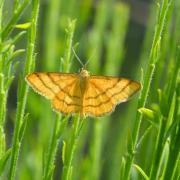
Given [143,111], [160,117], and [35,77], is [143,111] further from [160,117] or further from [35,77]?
[35,77]

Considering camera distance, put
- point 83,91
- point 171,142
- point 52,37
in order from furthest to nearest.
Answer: point 52,37
point 83,91
point 171,142

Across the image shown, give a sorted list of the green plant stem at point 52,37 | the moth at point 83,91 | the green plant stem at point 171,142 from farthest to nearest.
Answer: the green plant stem at point 52,37 → the moth at point 83,91 → the green plant stem at point 171,142

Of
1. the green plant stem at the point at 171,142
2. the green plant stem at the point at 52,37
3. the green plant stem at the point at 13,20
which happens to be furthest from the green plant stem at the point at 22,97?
the green plant stem at the point at 52,37

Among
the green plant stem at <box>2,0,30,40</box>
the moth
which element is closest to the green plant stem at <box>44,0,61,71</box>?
the moth

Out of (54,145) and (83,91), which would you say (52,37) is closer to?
(83,91)

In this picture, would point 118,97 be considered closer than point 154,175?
No

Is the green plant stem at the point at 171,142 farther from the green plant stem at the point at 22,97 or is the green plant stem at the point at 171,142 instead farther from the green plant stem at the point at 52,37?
the green plant stem at the point at 52,37

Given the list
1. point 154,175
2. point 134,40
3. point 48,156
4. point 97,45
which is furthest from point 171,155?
point 134,40

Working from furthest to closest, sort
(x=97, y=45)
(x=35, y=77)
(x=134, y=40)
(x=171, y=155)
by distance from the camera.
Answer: (x=134, y=40) < (x=97, y=45) < (x=35, y=77) < (x=171, y=155)

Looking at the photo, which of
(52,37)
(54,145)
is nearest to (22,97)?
(54,145)

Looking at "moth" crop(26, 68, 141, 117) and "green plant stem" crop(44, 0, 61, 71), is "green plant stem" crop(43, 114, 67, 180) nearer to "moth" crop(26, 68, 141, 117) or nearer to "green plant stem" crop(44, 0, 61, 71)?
"moth" crop(26, 68, 141, 117)

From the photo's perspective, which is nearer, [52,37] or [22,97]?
[22,97]
